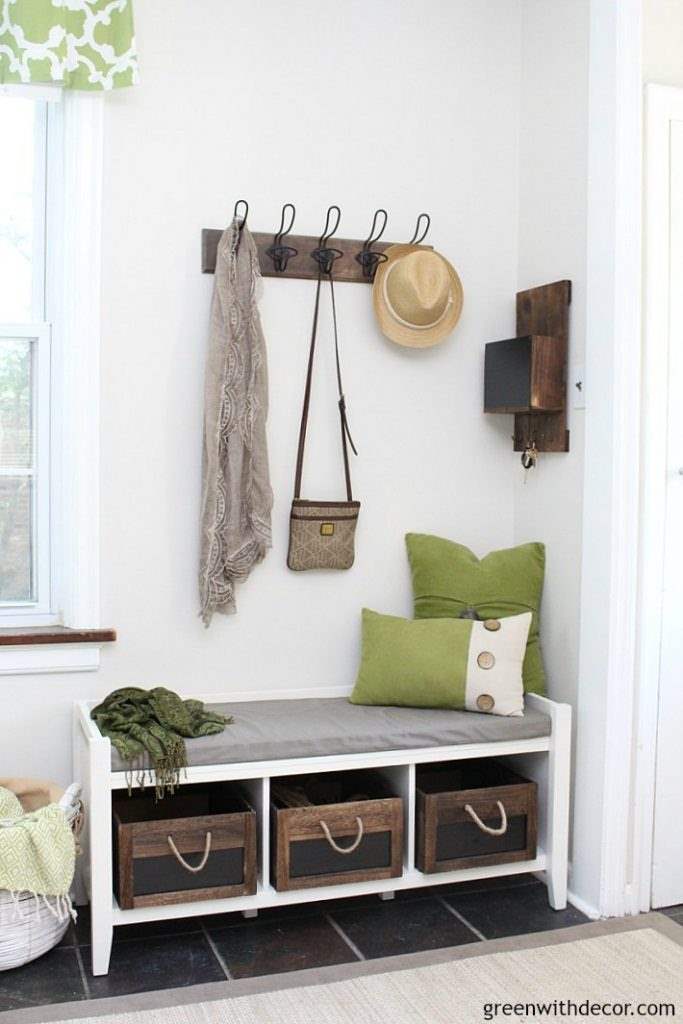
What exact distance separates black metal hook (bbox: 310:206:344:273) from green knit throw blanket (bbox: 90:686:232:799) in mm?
1298

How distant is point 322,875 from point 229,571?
0.86 metres

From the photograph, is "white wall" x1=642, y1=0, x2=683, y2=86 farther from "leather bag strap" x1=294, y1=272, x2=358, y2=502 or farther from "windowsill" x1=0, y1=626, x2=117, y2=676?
"windowsill" x1=0, y1=626, x2=117, y2=676

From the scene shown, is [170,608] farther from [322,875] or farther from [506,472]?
[506,472]

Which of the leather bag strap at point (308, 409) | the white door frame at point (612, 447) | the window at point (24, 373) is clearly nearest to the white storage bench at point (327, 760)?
the white door frame at point (612, 447)

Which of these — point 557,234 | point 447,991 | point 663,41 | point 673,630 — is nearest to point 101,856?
point 447,991

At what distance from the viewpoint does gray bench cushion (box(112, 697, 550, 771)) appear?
9.03 feet

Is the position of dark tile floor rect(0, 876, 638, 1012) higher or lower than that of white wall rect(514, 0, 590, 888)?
lower

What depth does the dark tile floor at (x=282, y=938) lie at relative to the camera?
258 cm

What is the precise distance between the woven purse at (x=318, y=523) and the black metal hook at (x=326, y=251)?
4cm

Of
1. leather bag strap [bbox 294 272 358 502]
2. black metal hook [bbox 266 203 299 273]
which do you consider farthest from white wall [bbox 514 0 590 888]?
black metal hook [bbox 266 203 299 273]

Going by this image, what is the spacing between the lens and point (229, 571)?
3.12m

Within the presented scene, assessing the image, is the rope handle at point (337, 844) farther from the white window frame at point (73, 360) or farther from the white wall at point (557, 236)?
the white window frame at point (73, 360)

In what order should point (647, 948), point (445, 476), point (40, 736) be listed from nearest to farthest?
point (647, 948) < point (40, 736) < point (445, 476)

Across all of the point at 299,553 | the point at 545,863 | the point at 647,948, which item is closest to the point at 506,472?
the point at 299,553
